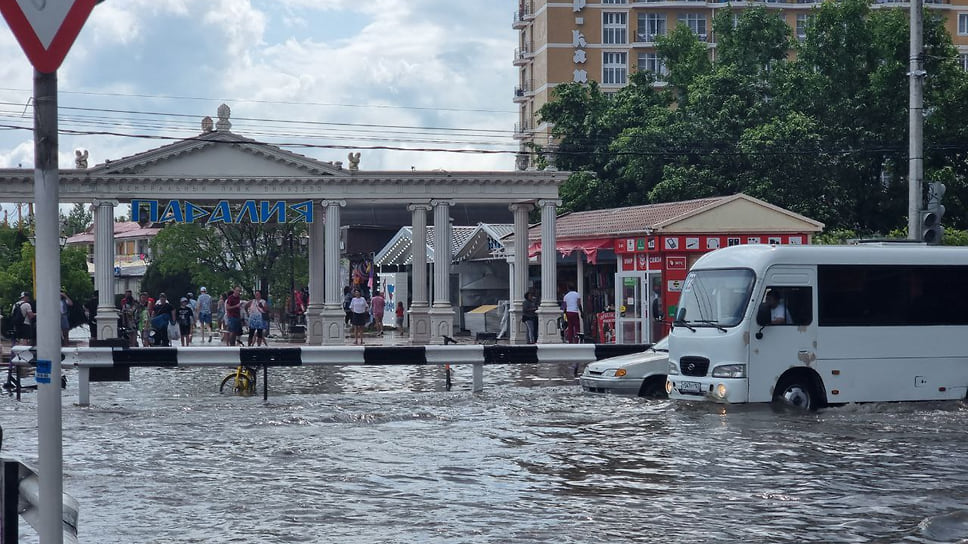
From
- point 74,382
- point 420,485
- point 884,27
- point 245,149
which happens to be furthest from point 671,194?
point 420,485

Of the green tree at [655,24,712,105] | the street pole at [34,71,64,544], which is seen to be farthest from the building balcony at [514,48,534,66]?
the street pole at [34,71,64,544]

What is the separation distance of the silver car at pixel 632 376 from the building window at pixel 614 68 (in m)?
75.7

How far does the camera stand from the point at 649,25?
3649 inches

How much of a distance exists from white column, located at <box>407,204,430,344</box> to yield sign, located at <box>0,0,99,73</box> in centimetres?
3461

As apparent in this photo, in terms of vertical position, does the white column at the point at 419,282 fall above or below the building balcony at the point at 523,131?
below

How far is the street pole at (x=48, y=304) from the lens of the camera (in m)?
3.83

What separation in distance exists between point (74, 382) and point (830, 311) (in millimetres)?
15118

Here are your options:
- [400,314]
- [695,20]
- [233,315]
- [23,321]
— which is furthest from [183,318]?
[695,20]

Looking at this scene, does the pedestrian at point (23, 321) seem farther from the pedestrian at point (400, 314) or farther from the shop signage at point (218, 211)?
the pedestrian at point (400, 314)

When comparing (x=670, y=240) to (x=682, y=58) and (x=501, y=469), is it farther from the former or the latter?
(x=682, y=58)

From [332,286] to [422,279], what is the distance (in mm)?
2824

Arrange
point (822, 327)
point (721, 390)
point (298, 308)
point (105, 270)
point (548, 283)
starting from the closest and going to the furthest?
1. point (721, 390)
2. point (822, 327)
3. point (105, 270)
4. point (548, 283)
5. point (298, 308)

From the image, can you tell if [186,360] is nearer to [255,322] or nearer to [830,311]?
[830,311]

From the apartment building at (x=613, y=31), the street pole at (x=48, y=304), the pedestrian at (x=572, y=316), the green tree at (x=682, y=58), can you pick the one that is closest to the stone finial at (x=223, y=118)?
the pedestrian at (x=572, y=316)
